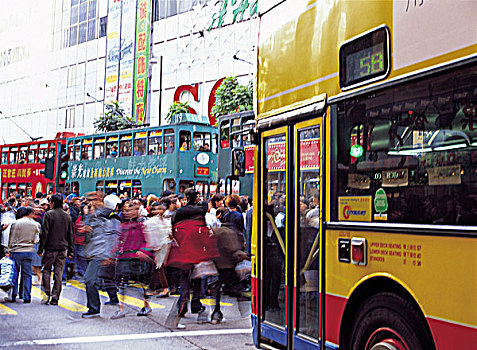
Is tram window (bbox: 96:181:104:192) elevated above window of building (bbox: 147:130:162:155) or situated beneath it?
situated beneath

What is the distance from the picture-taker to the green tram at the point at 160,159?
22.8 m

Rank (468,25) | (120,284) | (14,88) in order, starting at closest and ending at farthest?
(468,25)
(120,284)
(14,88)

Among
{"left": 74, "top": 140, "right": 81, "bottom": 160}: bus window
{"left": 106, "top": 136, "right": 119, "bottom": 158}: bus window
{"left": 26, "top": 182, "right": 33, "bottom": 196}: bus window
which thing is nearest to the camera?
{"left": 106, "top": 136, "right": 119, "bottom": 158}: bus window

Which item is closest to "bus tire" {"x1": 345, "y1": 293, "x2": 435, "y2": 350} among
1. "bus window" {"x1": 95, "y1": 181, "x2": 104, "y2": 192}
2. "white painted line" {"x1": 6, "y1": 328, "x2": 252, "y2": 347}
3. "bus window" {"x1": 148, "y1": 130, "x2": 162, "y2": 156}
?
"white painted line" {"x1": 6, "y1": 328, "x2": 252, "y2": 347}

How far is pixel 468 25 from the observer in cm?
350

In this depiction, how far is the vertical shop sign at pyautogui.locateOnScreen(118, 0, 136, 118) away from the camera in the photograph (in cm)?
5147

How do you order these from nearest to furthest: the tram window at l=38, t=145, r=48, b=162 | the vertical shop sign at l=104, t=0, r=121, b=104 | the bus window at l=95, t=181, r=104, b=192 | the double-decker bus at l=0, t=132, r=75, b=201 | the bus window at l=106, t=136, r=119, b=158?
the bus window at l=106, t=136, r=119, b=158 → the bus window at l=95, t=181, r=104, b=192 → the double-decker bus at l=0, t=132, r=75, b=201 → the tram window at l=38, t=145, r=48, b=162 → the vertical shop sign at l=104, t=0, r=121, b=104

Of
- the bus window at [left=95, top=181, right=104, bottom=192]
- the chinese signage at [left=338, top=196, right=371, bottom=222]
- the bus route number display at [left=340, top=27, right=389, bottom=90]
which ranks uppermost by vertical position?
the bus window at [left=95, top=181, right=104, bottom=192]

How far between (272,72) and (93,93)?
172ft

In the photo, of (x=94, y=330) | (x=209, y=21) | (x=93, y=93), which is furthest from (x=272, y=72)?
(x=93, y=93)

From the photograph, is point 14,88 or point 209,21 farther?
point 14,88

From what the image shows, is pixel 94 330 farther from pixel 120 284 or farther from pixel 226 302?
pixel 226 302

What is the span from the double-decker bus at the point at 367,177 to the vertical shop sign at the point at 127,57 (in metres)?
46.3

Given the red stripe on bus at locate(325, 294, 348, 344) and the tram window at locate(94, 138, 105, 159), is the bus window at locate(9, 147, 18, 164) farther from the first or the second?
the red stripe on bus at locate(325, 294, 348, 344)
